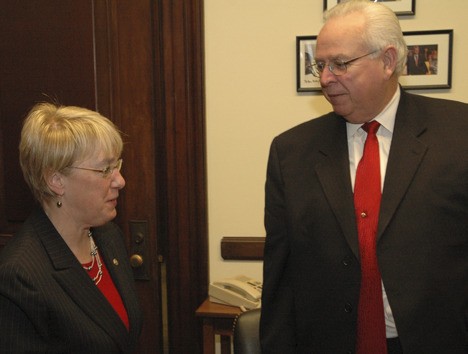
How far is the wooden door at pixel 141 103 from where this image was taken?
260 centimetres

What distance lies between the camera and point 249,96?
2.66 meters

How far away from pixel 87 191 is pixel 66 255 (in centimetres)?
21

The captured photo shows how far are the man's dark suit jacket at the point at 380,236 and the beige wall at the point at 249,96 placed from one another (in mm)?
809

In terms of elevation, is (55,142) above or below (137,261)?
above

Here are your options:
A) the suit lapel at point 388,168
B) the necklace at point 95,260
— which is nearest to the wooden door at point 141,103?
the necklace at point 95,260

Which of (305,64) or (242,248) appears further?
(242,248)

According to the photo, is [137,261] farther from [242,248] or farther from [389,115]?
[389,115]

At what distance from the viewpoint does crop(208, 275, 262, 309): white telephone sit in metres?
2.44

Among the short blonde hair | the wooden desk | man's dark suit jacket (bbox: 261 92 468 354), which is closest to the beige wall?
the wooden desk

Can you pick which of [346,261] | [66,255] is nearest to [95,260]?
[66,255]

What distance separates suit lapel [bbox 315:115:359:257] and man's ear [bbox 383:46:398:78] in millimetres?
220

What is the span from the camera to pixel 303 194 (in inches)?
68.1

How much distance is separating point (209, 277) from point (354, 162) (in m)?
1.30

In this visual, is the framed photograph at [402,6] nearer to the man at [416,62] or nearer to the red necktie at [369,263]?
the man at [416,62]
